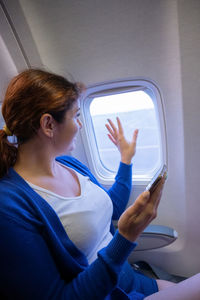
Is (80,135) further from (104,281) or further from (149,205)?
(104,281)

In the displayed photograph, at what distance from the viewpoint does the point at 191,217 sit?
1.52 m

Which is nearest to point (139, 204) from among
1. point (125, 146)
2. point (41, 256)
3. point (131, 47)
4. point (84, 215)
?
point (84, 215)

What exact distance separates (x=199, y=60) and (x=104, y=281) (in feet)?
3.98

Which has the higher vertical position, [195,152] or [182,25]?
[182,25]

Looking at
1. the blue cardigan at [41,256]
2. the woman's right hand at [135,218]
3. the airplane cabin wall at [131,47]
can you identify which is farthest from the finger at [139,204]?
the airplane cabin wall at [131,47]

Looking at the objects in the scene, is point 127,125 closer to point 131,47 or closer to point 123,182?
point 123,182

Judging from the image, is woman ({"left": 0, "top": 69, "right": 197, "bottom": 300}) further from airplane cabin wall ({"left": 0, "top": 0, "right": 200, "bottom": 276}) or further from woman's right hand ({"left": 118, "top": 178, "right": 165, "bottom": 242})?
airplane cabin wall ({"left": 0, "top": 0, "right": 200, "bottom": 276})

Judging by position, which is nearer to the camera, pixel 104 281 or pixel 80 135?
pixel 104 281

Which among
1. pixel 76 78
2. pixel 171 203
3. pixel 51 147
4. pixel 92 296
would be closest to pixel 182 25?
pixel 76 78

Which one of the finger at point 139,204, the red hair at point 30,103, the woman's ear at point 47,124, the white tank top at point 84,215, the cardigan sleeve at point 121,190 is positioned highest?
the red hair at point 30,103

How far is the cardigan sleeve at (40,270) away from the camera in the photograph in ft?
2.25

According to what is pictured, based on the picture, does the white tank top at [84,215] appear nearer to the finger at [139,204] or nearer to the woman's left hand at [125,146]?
the finger at [139,204]

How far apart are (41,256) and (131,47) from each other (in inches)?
47.4

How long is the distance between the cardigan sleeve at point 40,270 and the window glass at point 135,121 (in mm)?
982
